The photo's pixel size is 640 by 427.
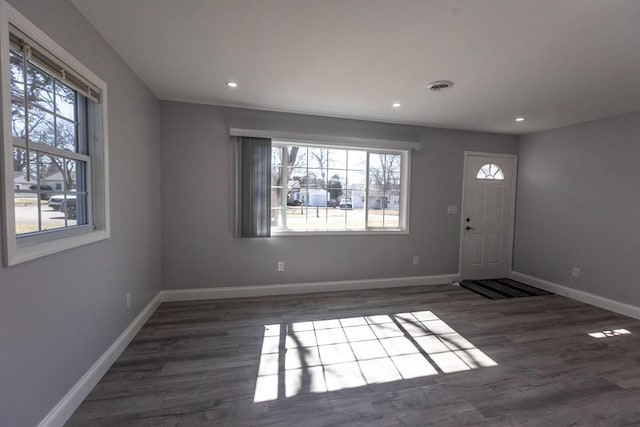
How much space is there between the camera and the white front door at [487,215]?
4.46 metres

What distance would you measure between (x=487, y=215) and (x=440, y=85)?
9.13 ft

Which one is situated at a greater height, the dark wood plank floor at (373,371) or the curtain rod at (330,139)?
the curtain rod at (330,139)

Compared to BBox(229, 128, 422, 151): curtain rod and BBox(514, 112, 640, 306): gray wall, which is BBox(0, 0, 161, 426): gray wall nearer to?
BBox(229, 128, 422, 151): curtain rod

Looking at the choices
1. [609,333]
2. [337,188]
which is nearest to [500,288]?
[609,333]

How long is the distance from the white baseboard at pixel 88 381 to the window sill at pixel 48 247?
86cm

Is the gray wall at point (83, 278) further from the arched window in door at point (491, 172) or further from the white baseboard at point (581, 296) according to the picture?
the white baseboard at point (581, 296)

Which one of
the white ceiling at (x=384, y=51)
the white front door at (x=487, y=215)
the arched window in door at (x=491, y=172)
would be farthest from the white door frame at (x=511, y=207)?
the white ceiling at (x=384, y=51)

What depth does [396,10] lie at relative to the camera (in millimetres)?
1629

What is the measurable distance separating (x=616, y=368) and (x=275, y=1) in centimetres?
366

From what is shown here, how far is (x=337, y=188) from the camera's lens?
3939 mm

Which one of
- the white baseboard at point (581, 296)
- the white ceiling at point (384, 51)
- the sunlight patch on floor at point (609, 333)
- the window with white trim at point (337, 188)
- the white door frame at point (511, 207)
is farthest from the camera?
the white door frame at point (511, 207)

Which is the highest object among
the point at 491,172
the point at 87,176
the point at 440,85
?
the point at 440,85

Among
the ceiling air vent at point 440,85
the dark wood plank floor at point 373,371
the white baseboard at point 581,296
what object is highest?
the ceiling air vent at point 440,85

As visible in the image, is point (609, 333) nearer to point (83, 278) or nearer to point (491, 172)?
point (491, 172)
